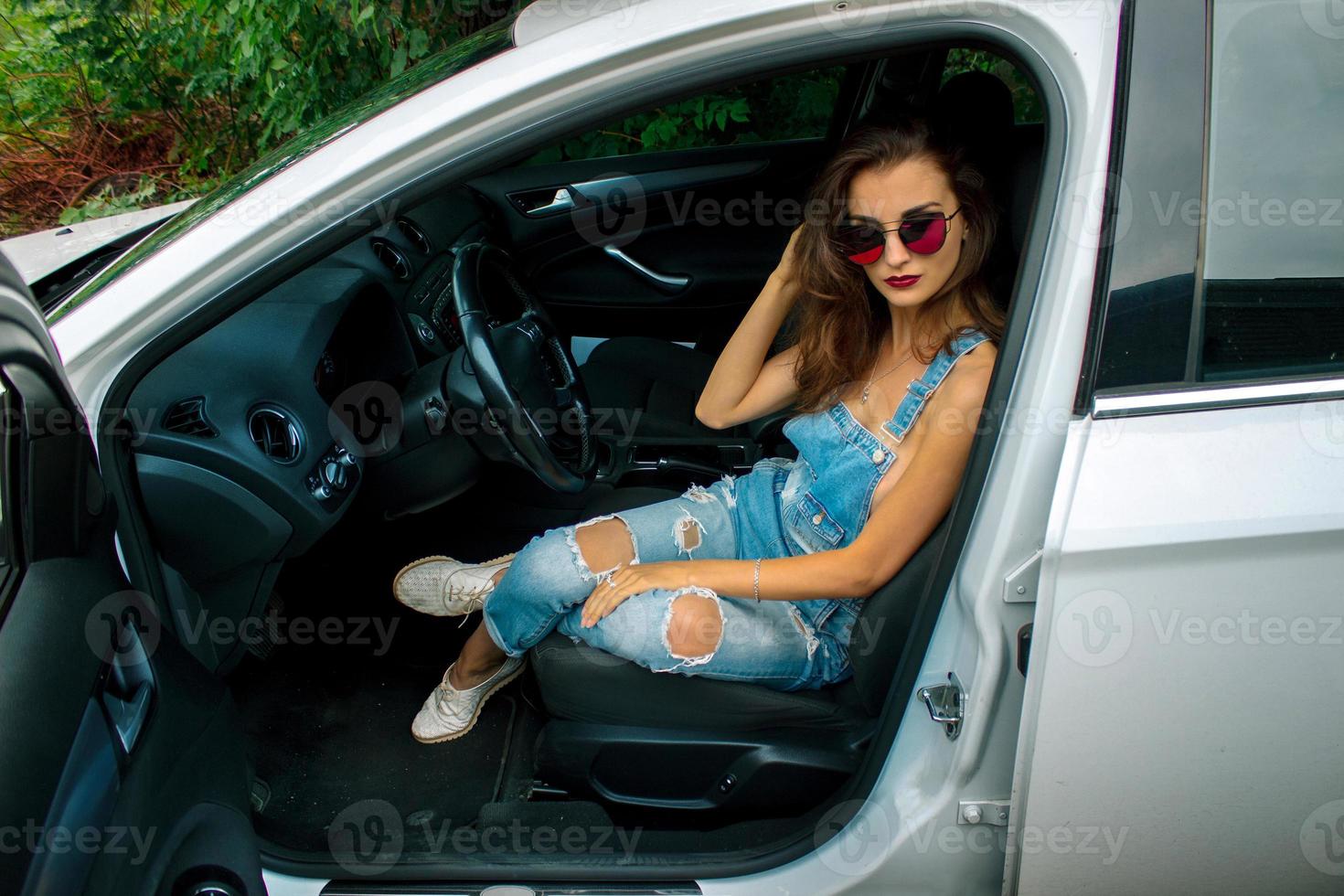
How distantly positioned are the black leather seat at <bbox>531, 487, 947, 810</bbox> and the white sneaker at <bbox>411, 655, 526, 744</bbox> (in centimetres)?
41

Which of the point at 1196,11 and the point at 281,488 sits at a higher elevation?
the point at 1196,11

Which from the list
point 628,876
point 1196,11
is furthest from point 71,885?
point 1196,11

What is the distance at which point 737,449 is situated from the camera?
7.61ft

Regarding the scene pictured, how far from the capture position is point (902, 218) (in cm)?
142

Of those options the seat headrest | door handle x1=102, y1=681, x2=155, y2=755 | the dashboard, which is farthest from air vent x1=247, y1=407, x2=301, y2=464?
the seat headrest

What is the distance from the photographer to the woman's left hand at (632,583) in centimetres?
157

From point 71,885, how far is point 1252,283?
140cm

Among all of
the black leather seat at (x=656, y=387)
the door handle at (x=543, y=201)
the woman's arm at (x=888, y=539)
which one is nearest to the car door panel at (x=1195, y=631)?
the woman's arm at (x=888, y=539)

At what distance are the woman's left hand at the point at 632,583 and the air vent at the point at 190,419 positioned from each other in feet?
2.35

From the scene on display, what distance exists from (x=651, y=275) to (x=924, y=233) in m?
1.61

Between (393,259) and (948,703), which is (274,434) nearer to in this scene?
(393,259)

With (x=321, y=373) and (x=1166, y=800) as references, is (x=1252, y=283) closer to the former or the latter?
(x=1166, y=800)

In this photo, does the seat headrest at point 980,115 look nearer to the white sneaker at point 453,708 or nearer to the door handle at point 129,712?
the white sneaker at point 453,708

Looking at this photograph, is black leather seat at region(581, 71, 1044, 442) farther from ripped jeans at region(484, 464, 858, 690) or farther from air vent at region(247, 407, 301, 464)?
air vent at region(247, 407, 301, 464)
